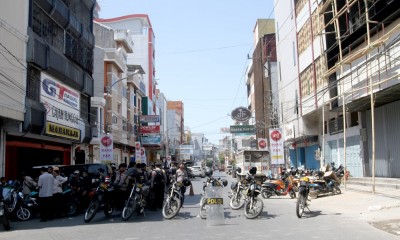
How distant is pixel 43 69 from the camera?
2425cm

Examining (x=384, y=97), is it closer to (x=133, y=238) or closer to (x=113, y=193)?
(x=113, y=193)

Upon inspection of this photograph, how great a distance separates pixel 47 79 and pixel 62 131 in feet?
11.2

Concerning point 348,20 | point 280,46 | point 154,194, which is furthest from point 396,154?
point 280,46

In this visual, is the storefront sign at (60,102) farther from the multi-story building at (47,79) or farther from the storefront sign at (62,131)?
the storefront sign at (62,131)

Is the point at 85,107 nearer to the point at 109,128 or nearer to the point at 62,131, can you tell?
the point at 62,131

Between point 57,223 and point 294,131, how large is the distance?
23.8m

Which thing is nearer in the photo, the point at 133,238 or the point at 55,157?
the point at 133,238

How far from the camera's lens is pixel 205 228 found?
10891 millimetres

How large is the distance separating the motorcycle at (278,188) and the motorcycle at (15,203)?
9840 mm

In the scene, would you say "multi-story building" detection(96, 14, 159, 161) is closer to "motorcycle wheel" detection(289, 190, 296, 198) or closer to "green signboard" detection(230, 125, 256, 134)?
"green signboard" detection(230, 125, 256, 134)

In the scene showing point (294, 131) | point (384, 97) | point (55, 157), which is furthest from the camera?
point (294, 131)

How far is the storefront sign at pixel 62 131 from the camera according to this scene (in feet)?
81.7

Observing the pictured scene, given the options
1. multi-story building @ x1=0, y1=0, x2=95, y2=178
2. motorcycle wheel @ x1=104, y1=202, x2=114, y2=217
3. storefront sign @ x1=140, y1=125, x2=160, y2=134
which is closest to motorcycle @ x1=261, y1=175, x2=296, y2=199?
motorcycle wheel @ x1=104, y1=202, x2=114, y2=217

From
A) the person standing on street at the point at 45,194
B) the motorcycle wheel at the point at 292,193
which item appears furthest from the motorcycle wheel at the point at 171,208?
the motorcycle wheel at the point at 292,193
